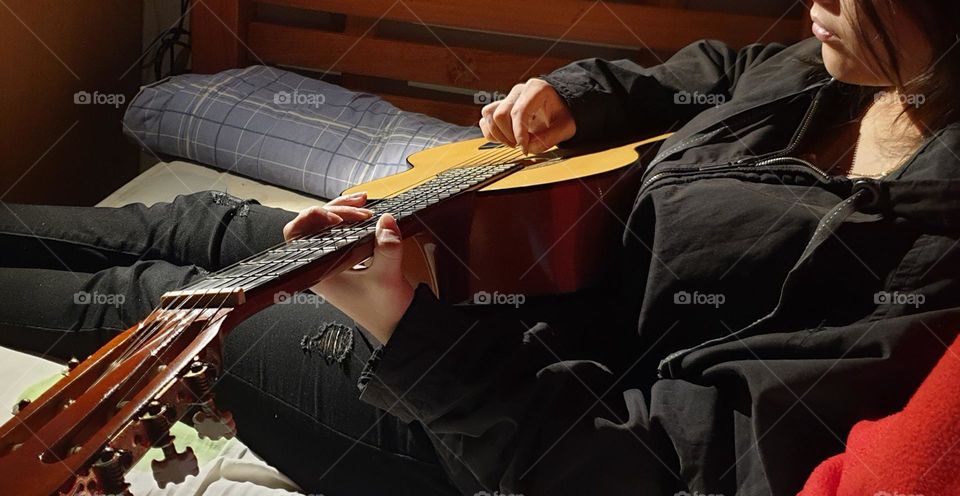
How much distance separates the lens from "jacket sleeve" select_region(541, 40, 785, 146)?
1.19 meters

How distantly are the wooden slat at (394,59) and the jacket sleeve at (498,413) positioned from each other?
1.26 metres

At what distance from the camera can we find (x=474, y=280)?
3.19ft

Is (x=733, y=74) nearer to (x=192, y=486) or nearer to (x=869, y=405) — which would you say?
(x=869, y=405)

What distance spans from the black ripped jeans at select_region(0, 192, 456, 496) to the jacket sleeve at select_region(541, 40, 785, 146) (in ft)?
1.50

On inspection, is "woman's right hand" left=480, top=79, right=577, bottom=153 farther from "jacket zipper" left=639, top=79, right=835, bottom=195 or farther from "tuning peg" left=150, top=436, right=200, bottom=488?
"tuning peg" left=150, top=436, right=200, bottom=488

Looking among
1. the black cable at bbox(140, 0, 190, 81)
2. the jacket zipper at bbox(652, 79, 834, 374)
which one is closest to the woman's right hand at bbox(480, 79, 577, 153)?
the jacket zipper at bbox(652, 79, 834, 374)

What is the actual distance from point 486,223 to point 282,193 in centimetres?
83

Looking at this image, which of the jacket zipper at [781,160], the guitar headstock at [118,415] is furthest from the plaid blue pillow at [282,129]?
the guitar headstock at [118,415]

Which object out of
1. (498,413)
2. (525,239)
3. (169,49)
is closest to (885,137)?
(525,239)

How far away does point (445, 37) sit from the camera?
80.0 inches

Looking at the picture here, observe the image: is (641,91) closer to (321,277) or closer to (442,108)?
(321,277)

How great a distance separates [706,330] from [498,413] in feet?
0.80

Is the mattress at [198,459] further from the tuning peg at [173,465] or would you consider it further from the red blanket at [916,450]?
the red blanket at [916,450]

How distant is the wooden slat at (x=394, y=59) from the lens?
194 cm
